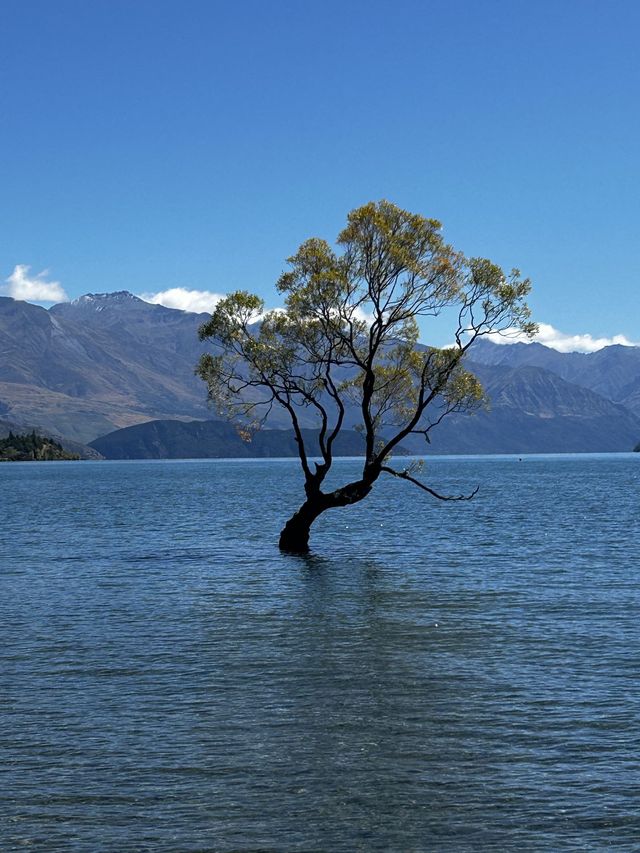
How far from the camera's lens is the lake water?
17562 mm

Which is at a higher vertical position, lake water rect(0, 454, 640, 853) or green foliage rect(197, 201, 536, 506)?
green foliage rect(197, 201, 536, 506)

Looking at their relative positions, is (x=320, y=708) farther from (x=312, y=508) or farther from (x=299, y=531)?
→ (x=299, y=531)

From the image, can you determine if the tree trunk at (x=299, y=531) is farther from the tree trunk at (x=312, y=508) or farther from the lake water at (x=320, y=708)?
the lake water at (x=320, y=708)

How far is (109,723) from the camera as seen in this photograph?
2409 centimetres

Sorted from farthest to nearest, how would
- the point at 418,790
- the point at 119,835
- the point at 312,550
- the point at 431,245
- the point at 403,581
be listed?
the point at 312,550 < the point at 431,245 < the point at 403,581 < the point at 418,790 < the point at 119,835

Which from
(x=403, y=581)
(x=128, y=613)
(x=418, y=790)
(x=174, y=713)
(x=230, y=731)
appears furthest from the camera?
(x=403, y=581)

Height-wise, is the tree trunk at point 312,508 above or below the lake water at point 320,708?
above

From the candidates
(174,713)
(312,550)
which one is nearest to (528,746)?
(174,713)

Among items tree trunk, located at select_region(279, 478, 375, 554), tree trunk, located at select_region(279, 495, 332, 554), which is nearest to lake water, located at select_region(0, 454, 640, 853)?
tree trunk, located at select_region(279, 478, 375, 554)

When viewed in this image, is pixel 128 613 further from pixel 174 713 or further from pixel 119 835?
pixel 119 835

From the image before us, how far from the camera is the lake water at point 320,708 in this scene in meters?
17.6

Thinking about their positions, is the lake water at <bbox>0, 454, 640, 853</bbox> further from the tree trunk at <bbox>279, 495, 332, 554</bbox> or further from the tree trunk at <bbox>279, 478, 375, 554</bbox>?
the tree trunk at <bbox>279, 495, 332, 554</bbox>

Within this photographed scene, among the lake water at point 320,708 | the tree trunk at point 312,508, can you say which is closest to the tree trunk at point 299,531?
the tree trunk at point 312,508

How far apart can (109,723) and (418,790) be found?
917 cm
